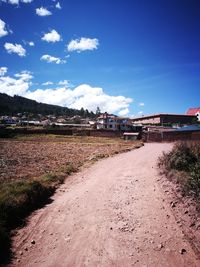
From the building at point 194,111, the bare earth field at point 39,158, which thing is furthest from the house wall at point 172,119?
the bare earth field at point 39,158

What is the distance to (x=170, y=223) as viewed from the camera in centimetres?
952

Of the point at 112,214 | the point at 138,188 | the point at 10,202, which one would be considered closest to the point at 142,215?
the point at 112,214

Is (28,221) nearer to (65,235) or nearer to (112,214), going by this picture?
(65,235)

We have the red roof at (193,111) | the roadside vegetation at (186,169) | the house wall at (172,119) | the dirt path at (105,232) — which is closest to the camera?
the dirt path at (105,232)

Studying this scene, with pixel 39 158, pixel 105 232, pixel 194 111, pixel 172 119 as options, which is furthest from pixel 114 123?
pixel 105 232

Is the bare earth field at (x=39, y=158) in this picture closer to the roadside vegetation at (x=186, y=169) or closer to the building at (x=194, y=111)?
the roadside vegetation at (x=186, y=169)

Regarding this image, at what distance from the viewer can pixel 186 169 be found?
16359 mm

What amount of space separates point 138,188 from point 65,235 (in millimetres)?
6471

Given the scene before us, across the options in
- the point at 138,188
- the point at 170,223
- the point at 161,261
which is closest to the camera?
the point at 161,261

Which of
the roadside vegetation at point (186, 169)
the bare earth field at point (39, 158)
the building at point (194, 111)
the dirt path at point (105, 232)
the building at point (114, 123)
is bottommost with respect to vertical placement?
the dirt path at point (105, 232)

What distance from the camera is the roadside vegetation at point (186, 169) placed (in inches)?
444

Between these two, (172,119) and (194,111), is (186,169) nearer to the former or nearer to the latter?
(172,119)

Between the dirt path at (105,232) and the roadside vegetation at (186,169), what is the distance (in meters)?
1.21

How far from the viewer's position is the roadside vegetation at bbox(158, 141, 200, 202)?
11.3 metres
